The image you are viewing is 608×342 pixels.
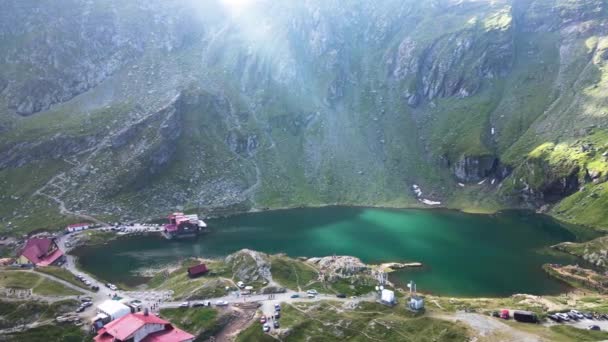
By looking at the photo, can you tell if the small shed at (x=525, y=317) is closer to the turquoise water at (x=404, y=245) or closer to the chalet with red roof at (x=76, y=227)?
the turquoise water at (x=404, y=245)

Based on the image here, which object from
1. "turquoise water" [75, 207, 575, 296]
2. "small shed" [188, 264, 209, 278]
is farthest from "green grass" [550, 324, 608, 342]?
"small shed" [188, 264, 209, 278]

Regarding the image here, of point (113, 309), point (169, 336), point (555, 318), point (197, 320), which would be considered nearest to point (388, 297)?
point (555, 318)

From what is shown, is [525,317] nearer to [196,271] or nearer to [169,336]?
[169,336]

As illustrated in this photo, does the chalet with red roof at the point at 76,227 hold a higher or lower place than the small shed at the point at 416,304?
higher

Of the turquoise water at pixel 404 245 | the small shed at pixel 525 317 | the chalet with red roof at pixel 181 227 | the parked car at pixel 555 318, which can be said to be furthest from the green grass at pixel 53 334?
the parked car at pixel 555 318

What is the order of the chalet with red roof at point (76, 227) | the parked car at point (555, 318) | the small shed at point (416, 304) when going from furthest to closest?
the chalet with red roof at point (76, 227) < the small shed at point (416, 304) < the parked car at point (555, 318)

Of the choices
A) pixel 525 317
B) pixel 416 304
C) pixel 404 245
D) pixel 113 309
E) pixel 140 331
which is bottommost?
pixel 140 331
